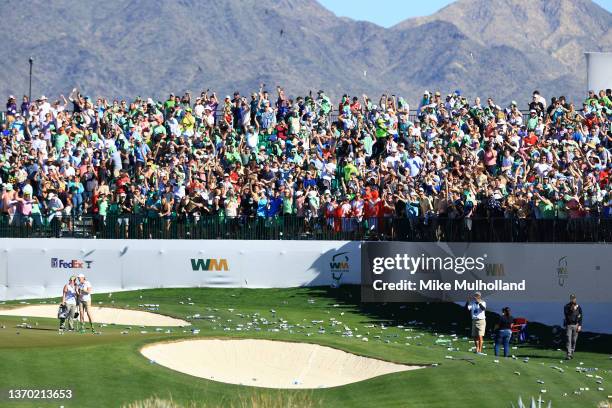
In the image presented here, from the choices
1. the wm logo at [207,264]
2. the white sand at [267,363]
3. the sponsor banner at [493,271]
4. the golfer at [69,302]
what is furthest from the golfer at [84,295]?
the sponsor banner at [493,271]

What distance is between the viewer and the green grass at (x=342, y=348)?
29.4m

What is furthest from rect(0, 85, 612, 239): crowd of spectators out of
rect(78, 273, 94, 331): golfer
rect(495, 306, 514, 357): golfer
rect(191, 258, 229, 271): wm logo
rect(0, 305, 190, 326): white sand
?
rect(78, 273, 94, 331): golfer

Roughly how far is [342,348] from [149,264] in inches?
575

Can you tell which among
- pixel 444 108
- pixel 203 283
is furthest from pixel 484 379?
pixel 444 108

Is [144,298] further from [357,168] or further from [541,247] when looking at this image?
[541,247]

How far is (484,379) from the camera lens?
31.1 m

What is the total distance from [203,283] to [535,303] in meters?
12.3

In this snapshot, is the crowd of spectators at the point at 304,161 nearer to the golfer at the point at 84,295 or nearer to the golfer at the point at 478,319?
the golfer at the point at 478,319

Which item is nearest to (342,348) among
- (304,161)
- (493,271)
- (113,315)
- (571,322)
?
(571,322)

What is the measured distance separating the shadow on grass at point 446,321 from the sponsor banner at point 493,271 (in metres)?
0.34

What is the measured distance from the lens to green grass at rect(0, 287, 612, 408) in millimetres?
29359

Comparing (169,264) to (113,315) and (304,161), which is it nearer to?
(113,315)

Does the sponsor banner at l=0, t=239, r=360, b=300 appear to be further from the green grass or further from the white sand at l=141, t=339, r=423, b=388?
the white sand at l=141, t=339, r=423, b=388

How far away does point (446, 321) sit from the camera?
42.4 metres
